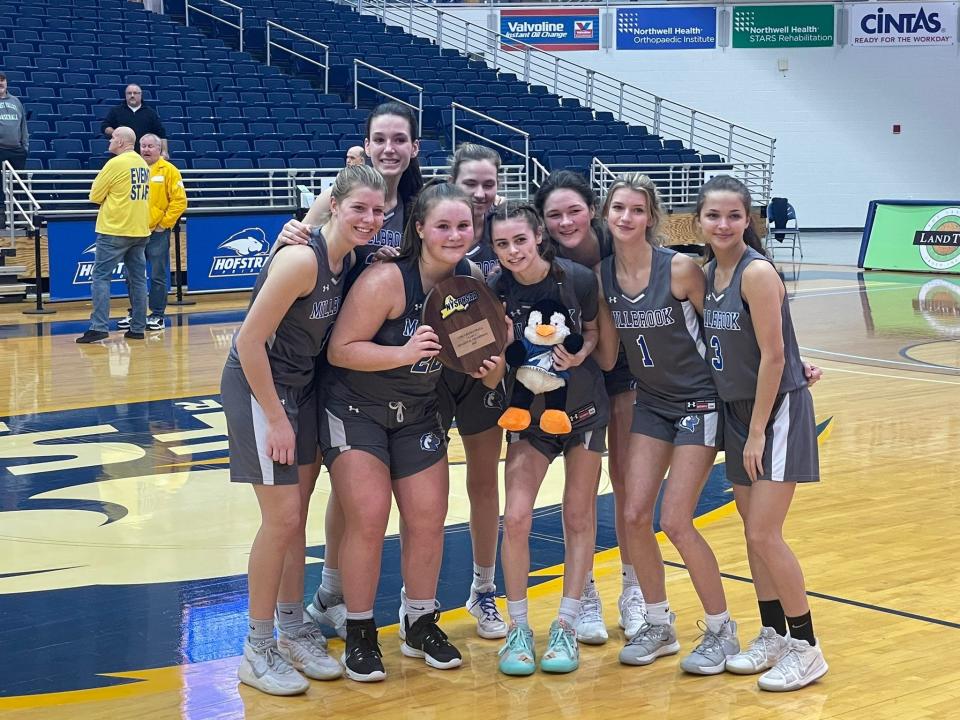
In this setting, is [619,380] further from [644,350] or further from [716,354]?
[716,354]

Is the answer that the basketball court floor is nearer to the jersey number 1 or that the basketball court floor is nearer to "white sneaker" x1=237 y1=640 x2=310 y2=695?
"white sneaker" x1=237 y1=640 x2=310 y2=695

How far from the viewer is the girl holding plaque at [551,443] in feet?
12.4

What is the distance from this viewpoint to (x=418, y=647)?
152 inches

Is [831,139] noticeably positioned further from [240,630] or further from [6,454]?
[240,630]

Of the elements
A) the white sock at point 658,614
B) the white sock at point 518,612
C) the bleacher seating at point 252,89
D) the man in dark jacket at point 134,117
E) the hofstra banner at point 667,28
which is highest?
the hofstra banner at point 667,28

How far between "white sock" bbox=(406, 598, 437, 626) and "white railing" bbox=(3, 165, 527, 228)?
9866 mm

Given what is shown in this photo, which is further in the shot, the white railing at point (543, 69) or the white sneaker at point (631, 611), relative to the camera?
the white railing at point (543, 69)

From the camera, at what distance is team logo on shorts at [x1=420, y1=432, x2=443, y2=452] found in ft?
12.6

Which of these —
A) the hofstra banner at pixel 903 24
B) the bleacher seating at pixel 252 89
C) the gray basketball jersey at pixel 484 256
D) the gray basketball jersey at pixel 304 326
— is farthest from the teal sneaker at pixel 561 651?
the hofstra banner at pixel 903 24

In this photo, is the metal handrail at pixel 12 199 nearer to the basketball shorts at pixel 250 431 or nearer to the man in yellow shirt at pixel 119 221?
the man in yellow shirt at pixel 119 221

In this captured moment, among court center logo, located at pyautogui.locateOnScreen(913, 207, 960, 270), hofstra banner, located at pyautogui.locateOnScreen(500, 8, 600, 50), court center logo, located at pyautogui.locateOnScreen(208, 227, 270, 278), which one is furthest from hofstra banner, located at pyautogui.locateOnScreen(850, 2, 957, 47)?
court center logo, located at pyautogui.locateOnScreen(208, 227, 270, 278)

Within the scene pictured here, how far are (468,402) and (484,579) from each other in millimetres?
618

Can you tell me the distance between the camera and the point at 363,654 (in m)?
3.69

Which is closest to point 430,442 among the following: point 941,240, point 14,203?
point 14,203
